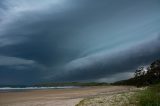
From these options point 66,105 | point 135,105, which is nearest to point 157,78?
point 66,105

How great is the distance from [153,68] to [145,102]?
61465 millimetres

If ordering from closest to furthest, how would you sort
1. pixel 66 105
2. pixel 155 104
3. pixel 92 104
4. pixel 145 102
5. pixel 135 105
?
pixel 155 104 < pixel 145 102 < pixel 135 105 < pixel 92 104 < pixel 66 105

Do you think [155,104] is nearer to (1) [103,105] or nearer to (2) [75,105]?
(1) [103,105]

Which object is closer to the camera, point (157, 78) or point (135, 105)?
point (135, 105)

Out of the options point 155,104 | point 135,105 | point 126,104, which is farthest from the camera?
point 126,104

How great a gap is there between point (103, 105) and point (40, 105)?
27.5 ft

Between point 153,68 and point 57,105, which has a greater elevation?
point 153,68

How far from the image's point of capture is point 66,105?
113 feet

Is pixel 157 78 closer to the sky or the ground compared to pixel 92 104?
closer to the sky

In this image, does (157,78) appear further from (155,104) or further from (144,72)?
(155,104)

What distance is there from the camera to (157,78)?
79625mm

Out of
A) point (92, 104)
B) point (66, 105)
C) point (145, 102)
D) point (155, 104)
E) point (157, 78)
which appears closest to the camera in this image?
point (155, 104)

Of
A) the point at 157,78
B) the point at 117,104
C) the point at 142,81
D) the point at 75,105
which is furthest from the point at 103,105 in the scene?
the point at 142,81

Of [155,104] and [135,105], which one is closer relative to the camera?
[155,104]
